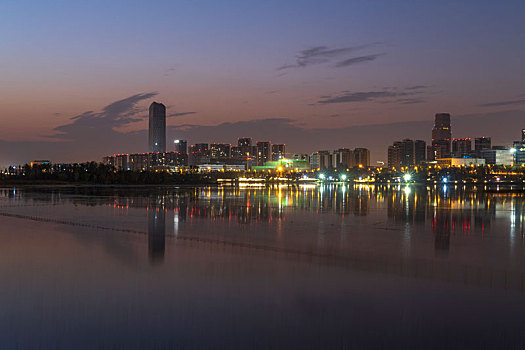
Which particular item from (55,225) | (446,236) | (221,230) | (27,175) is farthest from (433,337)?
(27,175)

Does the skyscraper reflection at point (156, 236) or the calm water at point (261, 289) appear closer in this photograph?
the calm water at point (261, 289)

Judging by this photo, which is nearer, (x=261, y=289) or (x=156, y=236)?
(x=261, y=289)

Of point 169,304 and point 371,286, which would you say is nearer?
point 169,304

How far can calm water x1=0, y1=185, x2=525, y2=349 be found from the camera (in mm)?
8508

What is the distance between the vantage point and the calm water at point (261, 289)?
8508 millimetres

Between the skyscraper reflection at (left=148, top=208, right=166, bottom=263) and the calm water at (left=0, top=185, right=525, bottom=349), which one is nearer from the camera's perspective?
the calm water at (left=0, top=185, right=525, bottom=349)

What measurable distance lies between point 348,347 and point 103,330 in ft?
14.0

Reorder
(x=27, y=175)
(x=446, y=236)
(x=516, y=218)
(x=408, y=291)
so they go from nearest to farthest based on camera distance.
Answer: (x=408, y=291) → (x=446, y=236) → (x=516, y=218) → (x=27, y=175)

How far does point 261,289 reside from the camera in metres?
11.5

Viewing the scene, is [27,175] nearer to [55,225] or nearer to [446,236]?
[55,225]

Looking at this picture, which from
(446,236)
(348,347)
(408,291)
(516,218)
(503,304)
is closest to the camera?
(348,347)

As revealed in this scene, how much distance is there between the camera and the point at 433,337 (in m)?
8.42

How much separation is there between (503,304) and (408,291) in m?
1.96

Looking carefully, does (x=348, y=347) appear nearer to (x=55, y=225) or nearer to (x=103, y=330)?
(x=103, y=330)
